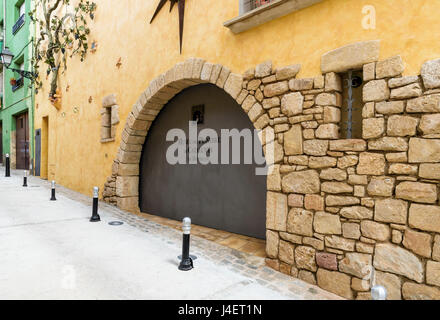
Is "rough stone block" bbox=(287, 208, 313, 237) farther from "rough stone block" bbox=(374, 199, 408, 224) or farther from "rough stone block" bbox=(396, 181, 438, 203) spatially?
"rough stone block" bbox=(396, 181, 438, 203)

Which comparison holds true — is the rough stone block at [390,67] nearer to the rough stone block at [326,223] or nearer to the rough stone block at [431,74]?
the rough stone block at [431,74]

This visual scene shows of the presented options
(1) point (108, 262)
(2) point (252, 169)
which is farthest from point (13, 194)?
(2) point (252, 169)

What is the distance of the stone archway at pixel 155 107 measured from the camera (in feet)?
13.6

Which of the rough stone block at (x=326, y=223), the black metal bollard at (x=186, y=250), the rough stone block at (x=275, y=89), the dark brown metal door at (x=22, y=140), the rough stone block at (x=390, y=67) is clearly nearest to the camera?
the rough stone block at (x=390, y=67)

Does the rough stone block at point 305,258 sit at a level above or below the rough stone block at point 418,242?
below

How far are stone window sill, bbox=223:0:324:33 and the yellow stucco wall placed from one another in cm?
8

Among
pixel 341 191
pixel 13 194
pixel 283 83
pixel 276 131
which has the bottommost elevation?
pixel 13 194

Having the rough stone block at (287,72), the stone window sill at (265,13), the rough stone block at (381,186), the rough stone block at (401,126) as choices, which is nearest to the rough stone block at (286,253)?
the rough stone block at (381,186)

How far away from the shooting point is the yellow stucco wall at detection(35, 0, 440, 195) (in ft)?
9.02

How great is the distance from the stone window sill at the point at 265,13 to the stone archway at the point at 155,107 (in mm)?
658

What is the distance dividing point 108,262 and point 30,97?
13042 millimetres

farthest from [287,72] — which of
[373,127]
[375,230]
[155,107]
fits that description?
[155,107]
